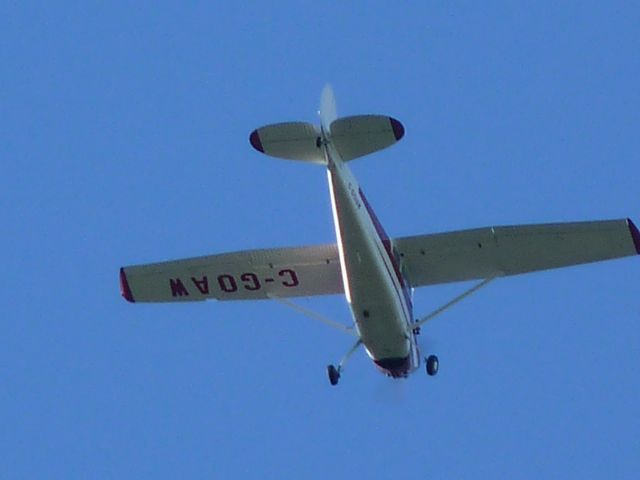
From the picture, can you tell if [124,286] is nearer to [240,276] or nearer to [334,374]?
[240,276]

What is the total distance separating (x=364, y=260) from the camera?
3073 centimetres

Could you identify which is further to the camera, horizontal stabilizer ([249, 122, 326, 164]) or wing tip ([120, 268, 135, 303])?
wing tip ([120, 268, 135, 303])

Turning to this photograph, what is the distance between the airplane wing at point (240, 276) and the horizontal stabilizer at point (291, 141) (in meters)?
3.16

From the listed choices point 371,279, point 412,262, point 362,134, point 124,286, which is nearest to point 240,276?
point 124,286

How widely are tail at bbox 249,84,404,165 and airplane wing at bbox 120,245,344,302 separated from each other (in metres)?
3.18

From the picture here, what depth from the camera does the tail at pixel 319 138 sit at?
3052 centimetres

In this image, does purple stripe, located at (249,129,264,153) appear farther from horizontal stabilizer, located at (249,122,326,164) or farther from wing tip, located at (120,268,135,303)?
wing tip, located at (120,268,135,303)

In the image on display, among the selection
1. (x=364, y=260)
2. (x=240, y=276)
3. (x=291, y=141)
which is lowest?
(x=364, y=260)

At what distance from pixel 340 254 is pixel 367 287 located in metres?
0.69

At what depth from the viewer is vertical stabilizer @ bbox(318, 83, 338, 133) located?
1227 inches

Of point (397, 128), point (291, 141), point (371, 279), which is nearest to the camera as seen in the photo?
point (397, 128)

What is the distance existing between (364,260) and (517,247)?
3.46m

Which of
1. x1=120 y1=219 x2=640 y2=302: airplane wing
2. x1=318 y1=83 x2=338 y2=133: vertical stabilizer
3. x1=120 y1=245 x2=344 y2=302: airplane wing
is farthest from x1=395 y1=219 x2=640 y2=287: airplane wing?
x1=318 y1=83 x2=338 y2=133: vertical stabilizer

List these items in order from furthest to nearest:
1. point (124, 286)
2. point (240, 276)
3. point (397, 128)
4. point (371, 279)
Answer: point (124, 286)
point (240, 276)
point (371, 279)
point (397, 128)
